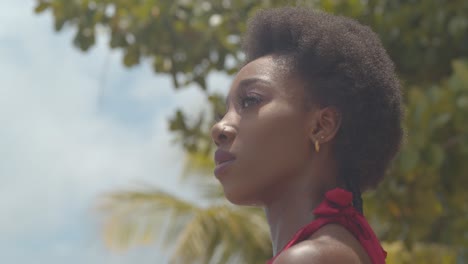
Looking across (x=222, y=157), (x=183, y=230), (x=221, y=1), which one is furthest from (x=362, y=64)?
(x=183, y=230)

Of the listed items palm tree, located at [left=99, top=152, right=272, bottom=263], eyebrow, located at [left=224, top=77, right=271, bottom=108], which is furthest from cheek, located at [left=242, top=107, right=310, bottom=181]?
palm tree, located at [left=99, top=152, right=272, bottom=263]

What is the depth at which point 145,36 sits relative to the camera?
7789 millimetres

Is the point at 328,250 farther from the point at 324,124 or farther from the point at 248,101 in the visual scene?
the point at 248,101

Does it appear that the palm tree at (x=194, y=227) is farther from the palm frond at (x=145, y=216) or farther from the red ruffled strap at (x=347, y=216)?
the red ruffled strap at (x=347, y=216)

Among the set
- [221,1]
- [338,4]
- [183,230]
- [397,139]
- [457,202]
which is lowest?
[183,230]

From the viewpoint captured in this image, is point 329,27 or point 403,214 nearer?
point 329,27

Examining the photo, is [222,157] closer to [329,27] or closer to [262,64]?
[262,64]

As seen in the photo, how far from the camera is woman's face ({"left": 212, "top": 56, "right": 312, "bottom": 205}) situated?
99.3 inches

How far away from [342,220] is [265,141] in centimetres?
29

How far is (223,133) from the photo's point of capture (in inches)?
101

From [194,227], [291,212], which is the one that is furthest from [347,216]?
[194,227]

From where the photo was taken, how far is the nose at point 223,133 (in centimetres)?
256

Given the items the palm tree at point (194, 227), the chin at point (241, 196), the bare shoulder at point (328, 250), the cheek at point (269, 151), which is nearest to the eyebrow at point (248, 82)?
the cheek at point (269, 151)

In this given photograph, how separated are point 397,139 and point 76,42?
567 centimetres
